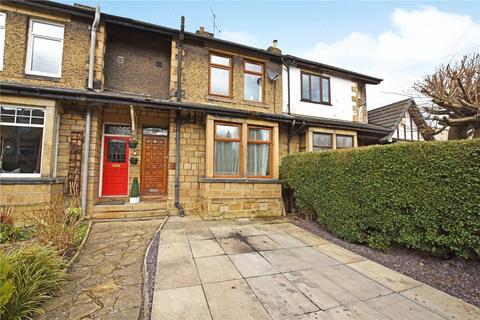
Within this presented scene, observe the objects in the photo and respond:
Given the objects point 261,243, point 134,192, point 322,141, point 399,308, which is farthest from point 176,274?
point 322,141

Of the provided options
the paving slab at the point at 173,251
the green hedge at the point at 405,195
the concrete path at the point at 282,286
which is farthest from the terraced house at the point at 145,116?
the concrete path at the point at 282,286

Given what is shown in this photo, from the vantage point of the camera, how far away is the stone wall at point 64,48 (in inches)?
228

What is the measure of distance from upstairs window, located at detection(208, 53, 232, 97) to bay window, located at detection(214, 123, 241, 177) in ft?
4.83

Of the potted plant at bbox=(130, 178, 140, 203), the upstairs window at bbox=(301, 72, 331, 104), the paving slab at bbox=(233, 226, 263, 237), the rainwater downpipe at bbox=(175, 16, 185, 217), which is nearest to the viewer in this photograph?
the paving slab at bbox=(233, 226, 263, 237)

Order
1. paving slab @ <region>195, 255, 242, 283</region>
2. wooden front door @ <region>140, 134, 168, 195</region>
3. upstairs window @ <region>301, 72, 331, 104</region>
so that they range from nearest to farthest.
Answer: paving slab @ <region>195, 255, 242, 283</region> < wooden front door @ <region>140, 134, 168, 195</region> < upstairs window @ <region>301, 72, 331, 104</region>

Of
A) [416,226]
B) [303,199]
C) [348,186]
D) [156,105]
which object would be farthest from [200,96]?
[416,226]

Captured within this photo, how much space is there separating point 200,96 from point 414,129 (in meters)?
10.3

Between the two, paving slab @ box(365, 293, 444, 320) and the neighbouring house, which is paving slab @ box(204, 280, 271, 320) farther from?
the neighbouring house

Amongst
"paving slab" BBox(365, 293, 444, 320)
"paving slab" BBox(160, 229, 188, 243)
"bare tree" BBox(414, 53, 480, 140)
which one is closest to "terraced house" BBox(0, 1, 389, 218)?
"paving slab" BBox(160, 229, 188, 243)

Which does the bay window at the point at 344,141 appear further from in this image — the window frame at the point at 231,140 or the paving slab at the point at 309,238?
the paving slab at the point at 309,238

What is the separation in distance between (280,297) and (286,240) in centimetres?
227

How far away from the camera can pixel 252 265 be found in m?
3.48

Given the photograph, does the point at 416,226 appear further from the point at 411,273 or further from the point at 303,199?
the point at 303,199

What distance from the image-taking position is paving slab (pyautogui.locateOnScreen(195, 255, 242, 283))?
9.98ft
